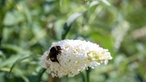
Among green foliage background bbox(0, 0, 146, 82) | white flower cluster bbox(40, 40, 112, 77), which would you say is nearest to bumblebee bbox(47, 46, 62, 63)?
white flower cluster bbox(40, 40, 112, 77)

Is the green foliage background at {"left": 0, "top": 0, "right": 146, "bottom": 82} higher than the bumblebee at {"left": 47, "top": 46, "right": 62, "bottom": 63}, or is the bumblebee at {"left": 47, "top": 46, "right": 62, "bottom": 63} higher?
the green foliage background at {"left": 0, "top": 0, "right": 146, "bottom": 82}

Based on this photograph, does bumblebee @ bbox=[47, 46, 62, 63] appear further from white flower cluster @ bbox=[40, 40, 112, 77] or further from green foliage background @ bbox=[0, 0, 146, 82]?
green foliage background @ bbox=[0, 0, 146, 82]

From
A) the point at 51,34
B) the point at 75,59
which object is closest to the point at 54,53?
the point at 75,59

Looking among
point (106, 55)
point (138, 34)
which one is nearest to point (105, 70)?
point (138, 34)

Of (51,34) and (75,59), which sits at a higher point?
(51,34)

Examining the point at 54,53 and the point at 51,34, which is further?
the point at 51,34

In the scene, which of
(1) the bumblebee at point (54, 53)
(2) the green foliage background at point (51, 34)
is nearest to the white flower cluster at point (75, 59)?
(1) the bumblebee at point (54, 53)

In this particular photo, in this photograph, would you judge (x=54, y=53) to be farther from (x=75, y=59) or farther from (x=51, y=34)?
(x=51, y=34)

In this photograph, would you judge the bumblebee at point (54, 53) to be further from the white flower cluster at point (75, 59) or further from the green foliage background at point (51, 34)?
the green foliage background at point (51, 34)

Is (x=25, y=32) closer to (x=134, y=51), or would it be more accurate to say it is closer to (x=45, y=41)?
(x=45, y=41)
